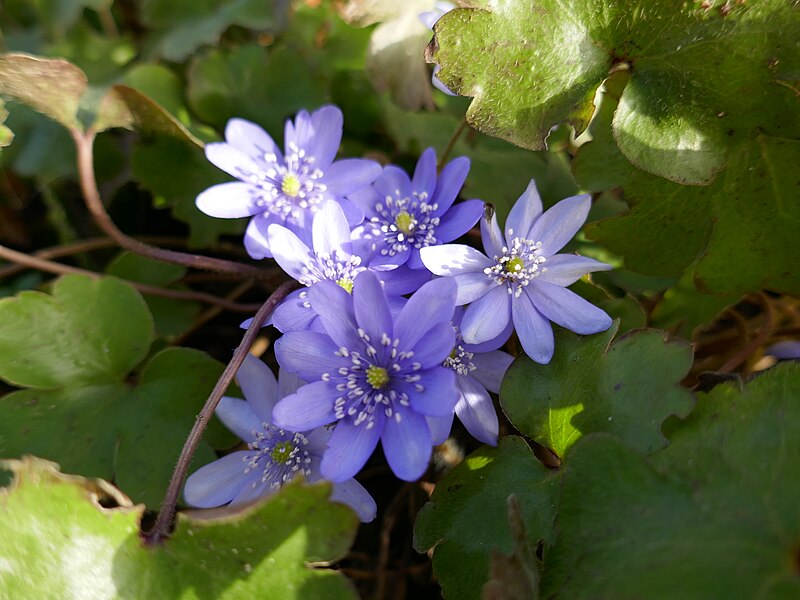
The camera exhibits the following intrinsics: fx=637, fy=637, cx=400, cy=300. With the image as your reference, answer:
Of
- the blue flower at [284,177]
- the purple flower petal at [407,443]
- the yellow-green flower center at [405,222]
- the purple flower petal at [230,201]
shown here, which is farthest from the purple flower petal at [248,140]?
the purple flower petal at [407,443]

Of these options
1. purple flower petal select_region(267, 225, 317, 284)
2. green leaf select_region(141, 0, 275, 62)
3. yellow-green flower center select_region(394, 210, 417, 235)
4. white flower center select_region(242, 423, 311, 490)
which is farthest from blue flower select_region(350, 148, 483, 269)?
green leaf select_region(141, 0, 275, 62)

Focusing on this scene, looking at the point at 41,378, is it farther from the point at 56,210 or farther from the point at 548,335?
the point at 548,335

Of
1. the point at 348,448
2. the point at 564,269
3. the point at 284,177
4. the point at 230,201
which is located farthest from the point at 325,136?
the point at 348,448

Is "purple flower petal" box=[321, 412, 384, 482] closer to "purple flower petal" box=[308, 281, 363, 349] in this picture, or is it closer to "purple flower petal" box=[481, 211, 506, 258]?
"purple flower petal" box=[308, 281, 363, 349]

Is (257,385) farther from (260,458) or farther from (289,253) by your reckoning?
(289,253)

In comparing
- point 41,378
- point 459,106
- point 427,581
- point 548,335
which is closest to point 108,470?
point 41,378

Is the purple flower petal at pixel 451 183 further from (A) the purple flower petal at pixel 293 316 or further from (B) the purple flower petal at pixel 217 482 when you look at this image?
(B) the purple flower petal at pixel 217 482
